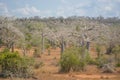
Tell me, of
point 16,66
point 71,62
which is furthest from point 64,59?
point 16,66

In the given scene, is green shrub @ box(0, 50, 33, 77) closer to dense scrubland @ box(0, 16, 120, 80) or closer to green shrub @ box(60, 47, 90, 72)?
dense scrubland @ box(0, 16, 120, 80)

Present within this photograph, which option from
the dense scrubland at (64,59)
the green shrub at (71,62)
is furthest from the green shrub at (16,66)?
the green shrub at (71,62)

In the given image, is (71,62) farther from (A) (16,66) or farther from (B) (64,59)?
(A) (16,66)

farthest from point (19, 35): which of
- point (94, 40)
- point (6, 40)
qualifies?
point (94, 40)

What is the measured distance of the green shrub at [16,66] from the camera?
1816 centimetres

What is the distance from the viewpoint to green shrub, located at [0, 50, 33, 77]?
1816 cm

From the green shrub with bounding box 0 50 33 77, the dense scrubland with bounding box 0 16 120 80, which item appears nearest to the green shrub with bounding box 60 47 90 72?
the dense scrubland with bounding box 0 16 120 80

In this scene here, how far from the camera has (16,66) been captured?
18.5m

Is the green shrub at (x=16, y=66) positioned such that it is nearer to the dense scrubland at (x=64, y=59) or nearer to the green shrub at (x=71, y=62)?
the dense scrubland at (x=64, y=59)

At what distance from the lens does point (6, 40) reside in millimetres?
30062

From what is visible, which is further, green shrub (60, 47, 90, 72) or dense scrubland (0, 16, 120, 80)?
green shrub (60, 47, 90, 72)

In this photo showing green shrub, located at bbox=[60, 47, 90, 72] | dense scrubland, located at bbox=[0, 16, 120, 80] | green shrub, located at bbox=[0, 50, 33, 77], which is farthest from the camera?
green shrub, located at bbox=[60, 47, 90, 72]

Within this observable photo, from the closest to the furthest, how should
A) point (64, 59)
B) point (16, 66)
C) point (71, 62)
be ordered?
1. point (16, 66)
2. point (71, 62)
3. point (64, 59)

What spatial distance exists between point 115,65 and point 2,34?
12282 millimetres
